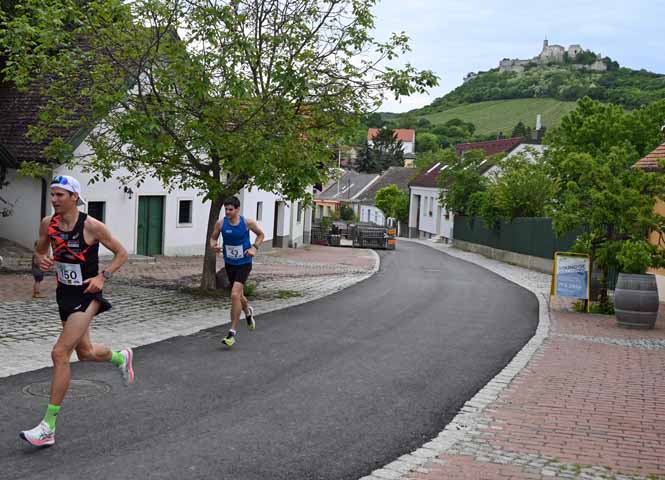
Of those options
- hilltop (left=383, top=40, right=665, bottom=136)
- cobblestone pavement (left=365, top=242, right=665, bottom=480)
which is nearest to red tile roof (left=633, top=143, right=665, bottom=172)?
cobblestone pavement (left=365, top=242, right=665, bottom=480)

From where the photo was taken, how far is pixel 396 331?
12922 mm

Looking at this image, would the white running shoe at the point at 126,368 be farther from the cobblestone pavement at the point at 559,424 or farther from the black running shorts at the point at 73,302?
the cobblestone pavement at the point at 559,424

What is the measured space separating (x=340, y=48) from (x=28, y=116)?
11.0 m

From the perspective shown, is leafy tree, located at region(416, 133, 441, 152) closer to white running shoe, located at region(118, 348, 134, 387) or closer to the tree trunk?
the tree trunk

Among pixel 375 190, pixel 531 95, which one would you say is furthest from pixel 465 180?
pixel 531 95

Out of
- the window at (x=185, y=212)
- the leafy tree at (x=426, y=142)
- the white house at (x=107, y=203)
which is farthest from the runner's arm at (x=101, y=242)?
the leafy tree at (x=426, y=142)

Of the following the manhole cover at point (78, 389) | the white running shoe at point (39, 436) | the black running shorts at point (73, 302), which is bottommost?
the manhole cover at point (78, 389)

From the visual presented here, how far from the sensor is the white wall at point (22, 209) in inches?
886

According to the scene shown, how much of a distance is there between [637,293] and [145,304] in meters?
9.07

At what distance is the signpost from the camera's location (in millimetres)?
17844

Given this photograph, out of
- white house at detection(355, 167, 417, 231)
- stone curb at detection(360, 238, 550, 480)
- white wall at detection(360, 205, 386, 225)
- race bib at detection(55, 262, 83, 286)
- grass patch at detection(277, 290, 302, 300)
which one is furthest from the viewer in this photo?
white house at detection(355, 167, 417, 231)

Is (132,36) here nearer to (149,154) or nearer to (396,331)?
(149,154)

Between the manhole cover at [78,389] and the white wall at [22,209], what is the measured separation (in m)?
15.5

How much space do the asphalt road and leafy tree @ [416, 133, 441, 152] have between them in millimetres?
137293
